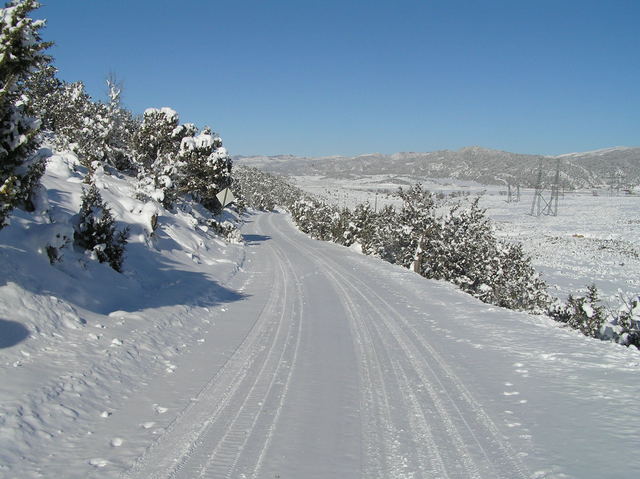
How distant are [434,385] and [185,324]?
18.1 feet

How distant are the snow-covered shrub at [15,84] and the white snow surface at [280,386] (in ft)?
5.72

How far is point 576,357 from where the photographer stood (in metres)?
7.84

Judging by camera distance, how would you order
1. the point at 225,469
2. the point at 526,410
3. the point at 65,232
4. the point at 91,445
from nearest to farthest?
the point at 225,469 → the point at 91,445 → the point at 526,410 → the point at 65,232

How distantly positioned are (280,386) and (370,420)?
5.13 ft

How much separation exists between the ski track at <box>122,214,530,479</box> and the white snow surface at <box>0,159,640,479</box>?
0.08ft

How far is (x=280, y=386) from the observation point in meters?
6.42

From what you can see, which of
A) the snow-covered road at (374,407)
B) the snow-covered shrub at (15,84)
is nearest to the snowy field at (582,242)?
the snow-covered road at (374,407)

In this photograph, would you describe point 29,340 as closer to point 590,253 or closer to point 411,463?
point 411,463

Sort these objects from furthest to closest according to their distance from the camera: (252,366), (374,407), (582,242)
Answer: (582,242), (252,366), (374,407)

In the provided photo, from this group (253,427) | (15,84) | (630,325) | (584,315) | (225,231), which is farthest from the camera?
(225,231)

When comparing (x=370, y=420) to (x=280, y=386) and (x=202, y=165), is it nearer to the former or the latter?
(x=280, y=386)

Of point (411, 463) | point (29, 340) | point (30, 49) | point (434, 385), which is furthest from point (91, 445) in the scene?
point (30, 49)

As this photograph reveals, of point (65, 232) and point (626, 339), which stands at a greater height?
point (65, 232)

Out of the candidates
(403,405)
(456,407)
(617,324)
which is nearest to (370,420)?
(403,405)
